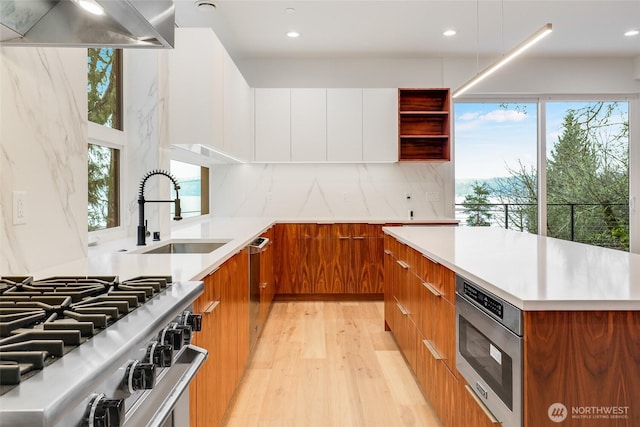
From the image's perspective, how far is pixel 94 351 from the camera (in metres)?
0.76

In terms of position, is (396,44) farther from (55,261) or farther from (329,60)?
(55,261)

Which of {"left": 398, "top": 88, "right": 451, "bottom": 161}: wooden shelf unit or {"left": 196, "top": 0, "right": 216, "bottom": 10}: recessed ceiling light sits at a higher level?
{"left": 196, "top": 0, "right": 216, "bottom": 10}: recessed ceiling light

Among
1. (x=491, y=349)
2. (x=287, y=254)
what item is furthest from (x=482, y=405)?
(x=287, y=254)

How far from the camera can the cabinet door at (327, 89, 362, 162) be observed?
495 cm

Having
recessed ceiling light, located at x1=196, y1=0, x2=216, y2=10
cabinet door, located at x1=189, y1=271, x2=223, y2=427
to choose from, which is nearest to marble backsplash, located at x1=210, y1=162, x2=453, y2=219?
recessed ceiling light, located at x1=196, y1=0, x2=216, y2=10

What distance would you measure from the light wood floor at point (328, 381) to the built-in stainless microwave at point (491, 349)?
2.41ft

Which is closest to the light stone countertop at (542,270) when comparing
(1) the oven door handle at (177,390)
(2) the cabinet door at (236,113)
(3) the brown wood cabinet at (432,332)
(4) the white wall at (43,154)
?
(3) the brown wood cabinet at (432,332)

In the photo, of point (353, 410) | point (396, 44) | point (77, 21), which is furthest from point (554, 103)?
point (77, 21)

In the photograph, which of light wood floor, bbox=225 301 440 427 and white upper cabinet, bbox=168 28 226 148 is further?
white upper cabinet, bbox=168 28 226 148

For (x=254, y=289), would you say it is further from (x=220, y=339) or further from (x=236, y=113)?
(x=236, y=113)

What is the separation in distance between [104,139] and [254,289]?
1.36 m

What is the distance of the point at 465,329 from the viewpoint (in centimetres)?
168

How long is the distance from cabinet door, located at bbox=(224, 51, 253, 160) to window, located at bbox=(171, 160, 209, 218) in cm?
59

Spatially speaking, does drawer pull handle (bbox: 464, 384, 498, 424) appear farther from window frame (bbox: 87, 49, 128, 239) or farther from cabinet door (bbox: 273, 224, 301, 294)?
cabinet door (bbox: 273, 224, 301, 294)
